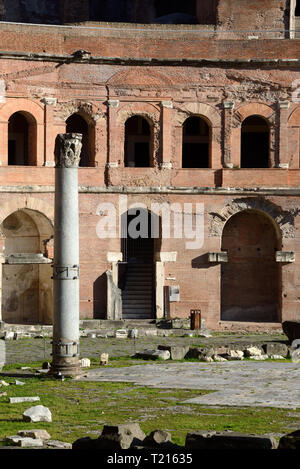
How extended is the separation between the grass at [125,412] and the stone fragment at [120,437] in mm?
1200

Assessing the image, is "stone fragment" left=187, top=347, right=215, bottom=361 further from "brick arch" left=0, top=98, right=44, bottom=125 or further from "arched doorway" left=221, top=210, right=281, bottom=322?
"brick arch" left=0, top=98, right=44, bottom=125

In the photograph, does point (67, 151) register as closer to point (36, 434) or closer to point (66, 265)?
point (66, 265)

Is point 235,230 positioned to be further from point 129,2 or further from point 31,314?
point 129,2

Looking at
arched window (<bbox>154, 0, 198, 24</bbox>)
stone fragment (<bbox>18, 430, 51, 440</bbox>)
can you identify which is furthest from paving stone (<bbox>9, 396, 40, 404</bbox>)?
arched window (<bbox>154, 0, 198, 24</bbox>)

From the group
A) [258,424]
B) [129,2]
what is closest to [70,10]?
[129,2]

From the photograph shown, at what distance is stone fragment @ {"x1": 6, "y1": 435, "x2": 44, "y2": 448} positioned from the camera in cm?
1103

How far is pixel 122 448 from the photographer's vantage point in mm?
9711

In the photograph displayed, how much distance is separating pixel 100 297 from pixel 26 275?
2.66 metres

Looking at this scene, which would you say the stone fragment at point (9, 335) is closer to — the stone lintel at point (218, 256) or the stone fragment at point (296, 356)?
the stone lintel at point (218, 256)

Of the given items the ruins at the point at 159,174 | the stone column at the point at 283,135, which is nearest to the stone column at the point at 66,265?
the ruins at the point at 159,174

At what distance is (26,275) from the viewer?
28.5 meters

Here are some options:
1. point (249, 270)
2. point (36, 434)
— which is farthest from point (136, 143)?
point (36, 434)

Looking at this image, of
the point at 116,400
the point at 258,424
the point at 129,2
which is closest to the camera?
the point at 258,424

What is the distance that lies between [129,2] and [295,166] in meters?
11.1
